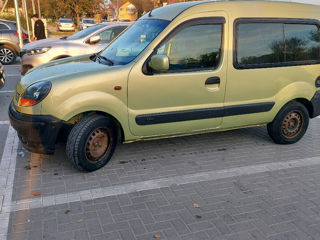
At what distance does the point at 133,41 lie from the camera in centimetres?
431

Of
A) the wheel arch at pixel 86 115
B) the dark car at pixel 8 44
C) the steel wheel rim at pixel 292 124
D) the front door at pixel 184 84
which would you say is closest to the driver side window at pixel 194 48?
the front door at pixel 184 84

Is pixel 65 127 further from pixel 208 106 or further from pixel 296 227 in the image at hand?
pixel 296 227

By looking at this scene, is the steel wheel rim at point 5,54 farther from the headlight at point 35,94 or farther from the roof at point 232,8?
the headlight at point 35,94

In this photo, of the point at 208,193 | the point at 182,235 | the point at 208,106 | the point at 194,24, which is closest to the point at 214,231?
the point at 182,235

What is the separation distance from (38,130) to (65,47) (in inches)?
218

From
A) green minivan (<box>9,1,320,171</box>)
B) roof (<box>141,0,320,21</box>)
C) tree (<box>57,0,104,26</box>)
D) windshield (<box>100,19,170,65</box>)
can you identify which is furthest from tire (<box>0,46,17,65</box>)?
tree (<box>57,0,104,26</box>)

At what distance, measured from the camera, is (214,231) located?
2.92 m

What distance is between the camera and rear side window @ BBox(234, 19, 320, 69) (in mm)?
4348

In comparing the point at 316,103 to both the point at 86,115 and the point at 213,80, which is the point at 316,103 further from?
the point at 86,115

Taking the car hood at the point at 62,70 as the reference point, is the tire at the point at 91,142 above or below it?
below

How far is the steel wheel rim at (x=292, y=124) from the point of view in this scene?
4965 mm

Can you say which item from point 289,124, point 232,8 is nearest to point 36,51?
point 232,8

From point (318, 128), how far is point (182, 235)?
4298 mm

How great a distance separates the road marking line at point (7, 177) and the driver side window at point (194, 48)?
92.0 inches
